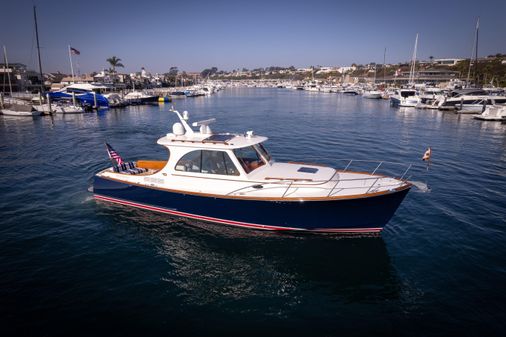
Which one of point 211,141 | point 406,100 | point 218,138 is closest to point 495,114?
point 406,100

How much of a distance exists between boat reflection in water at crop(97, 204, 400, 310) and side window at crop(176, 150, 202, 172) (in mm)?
2087

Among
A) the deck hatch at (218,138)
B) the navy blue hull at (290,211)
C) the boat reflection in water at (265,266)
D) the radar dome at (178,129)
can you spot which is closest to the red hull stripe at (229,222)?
the navy blue hull at (290,211)

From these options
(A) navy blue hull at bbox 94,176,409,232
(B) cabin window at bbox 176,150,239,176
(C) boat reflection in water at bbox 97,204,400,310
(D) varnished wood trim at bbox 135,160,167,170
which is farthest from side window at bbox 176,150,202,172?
(D) varnished wood trim at bbox 135,160,167,170

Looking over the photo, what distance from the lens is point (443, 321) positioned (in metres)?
7.00

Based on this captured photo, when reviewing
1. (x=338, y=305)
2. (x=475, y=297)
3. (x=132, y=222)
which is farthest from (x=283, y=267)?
(x=132, y=222)

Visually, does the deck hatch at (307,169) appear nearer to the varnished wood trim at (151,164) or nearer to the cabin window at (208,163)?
the cabin window at (208,163)

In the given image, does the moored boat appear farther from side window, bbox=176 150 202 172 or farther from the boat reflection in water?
the boat reflection in water

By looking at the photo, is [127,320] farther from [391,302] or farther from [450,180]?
[450,180]

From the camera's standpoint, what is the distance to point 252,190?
1012cm

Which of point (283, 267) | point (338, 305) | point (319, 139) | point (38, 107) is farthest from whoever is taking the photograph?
point (38, 107)

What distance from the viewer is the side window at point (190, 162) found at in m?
10.9

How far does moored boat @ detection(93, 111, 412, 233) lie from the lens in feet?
31.0

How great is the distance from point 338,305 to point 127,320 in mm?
5181

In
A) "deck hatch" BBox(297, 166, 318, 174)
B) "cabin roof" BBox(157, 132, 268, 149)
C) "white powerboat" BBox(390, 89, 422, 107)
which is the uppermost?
"white powerboat" BBox(390, 89, 422, 107)
